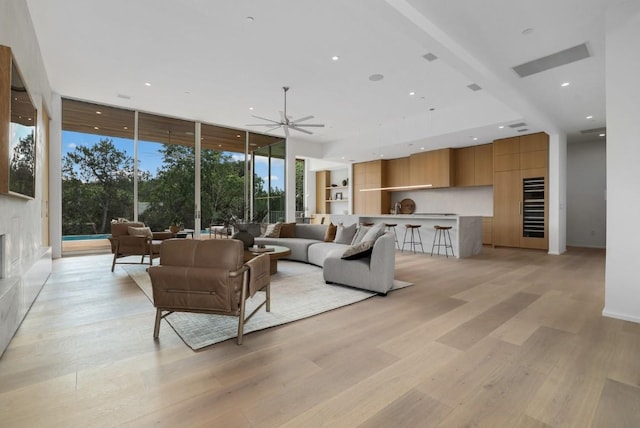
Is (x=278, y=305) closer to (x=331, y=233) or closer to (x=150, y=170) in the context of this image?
(x=331, y=233)

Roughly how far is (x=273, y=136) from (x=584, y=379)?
30.3 ft

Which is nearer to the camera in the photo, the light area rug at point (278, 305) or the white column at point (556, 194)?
the light area rug at point (278, 305)

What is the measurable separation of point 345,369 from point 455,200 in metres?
8.77

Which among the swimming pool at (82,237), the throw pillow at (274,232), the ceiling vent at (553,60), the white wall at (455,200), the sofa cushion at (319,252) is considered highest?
the ceiling vent at (553,60)

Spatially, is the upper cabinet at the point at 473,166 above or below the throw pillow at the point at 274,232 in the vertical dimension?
above

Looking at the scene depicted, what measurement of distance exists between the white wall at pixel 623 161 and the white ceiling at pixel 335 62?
460 millimetres

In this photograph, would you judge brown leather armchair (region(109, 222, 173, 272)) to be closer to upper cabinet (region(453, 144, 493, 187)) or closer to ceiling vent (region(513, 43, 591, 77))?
ceiling vent (region(513, 43, 591, 77))

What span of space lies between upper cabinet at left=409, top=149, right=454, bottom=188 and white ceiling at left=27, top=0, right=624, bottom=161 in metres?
1.34

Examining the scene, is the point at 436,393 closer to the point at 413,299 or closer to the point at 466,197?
the point at 413,299

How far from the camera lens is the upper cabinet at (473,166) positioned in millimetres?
8688

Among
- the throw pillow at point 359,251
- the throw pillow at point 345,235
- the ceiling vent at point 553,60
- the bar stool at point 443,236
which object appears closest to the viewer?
the throw pillow at point 359,251

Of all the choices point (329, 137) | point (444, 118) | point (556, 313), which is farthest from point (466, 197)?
point (556, 313)

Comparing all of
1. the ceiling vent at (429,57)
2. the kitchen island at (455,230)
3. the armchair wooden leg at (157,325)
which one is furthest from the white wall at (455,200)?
the armchair wooden leg at (157,325)

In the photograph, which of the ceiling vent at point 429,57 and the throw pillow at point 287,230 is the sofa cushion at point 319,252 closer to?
the throw pillow at point 287,230
